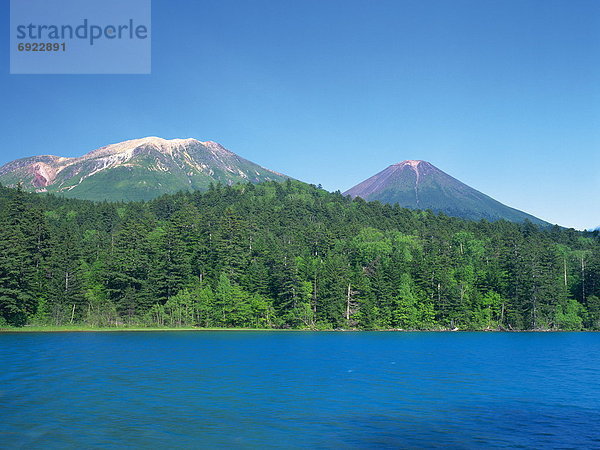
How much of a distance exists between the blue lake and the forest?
34.6 metres

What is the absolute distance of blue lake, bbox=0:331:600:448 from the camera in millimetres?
17469

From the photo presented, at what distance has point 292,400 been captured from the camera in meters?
24.0

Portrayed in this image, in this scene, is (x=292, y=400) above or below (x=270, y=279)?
below

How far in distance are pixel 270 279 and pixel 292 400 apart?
6594cm

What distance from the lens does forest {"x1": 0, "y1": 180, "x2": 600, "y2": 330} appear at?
76312 millimetres

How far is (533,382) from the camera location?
99.2ft

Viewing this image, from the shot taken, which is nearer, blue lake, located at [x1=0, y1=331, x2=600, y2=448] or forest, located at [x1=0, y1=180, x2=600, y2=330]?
blue lake, located at [x1=0, y1=331, x2=600, y2=448]

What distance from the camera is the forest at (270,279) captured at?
76.3 m

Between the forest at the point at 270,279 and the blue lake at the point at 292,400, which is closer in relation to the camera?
the blue lake at the point at 292,400

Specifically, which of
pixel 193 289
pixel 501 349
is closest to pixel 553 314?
pixel 501 349

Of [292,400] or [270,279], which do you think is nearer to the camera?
[292,400]

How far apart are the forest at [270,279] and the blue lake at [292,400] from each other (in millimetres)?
34643

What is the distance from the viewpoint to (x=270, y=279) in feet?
294

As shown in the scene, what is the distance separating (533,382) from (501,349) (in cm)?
2237
